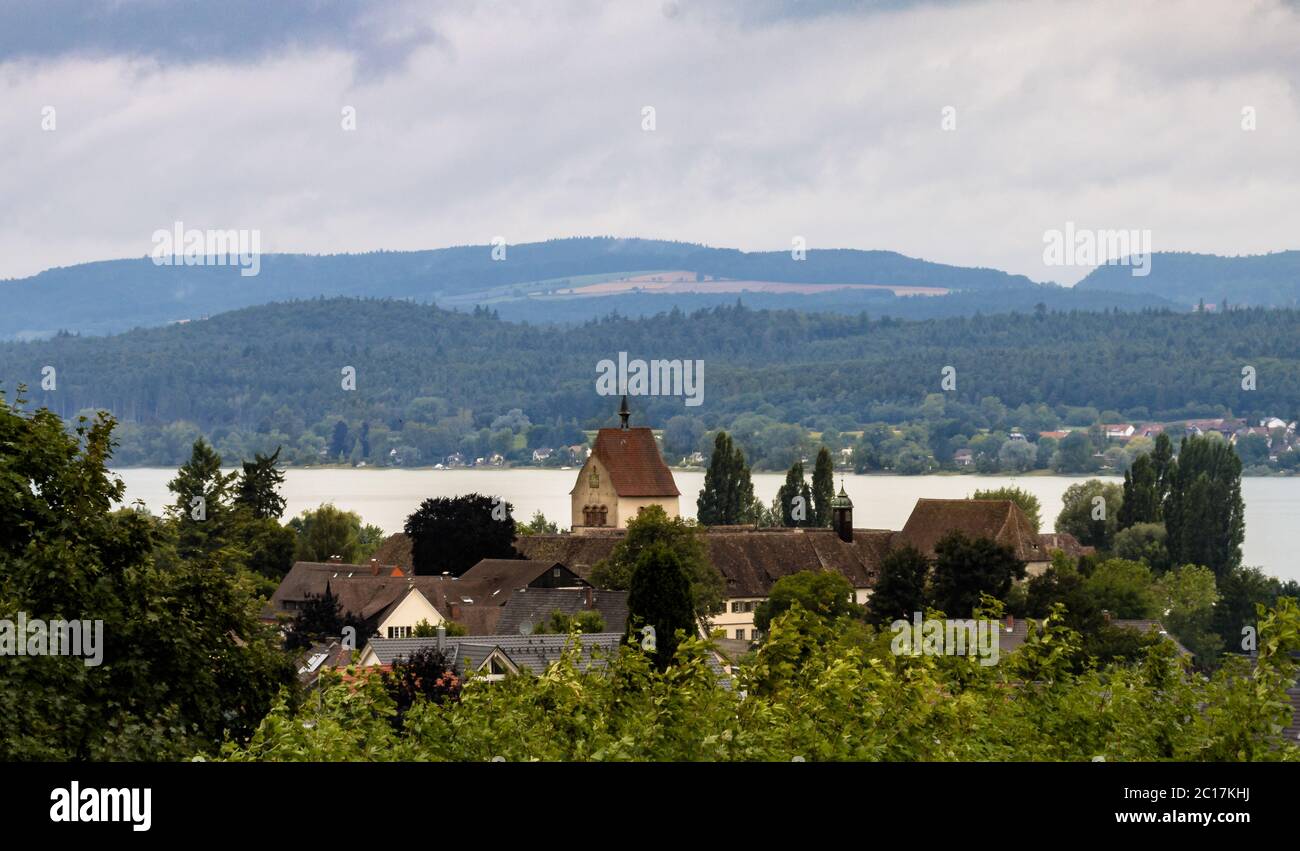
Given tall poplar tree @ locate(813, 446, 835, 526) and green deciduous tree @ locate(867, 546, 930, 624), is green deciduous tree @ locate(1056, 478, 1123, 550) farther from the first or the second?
green deciduous tree @ locate(867, 546, 930, 624)

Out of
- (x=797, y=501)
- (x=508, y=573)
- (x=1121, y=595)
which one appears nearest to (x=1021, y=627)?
(x=1121, y=595)

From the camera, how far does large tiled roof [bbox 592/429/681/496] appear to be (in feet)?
344

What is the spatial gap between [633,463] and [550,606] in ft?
123

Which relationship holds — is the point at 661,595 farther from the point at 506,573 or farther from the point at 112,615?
the point at 112,615

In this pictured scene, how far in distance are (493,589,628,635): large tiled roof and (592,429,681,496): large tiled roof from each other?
108 feet

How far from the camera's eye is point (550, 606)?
6838 cm

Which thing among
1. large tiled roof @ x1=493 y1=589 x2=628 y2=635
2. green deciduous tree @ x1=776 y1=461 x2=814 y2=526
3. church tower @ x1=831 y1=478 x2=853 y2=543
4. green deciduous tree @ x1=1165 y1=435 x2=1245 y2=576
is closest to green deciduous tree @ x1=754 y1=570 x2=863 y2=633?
large tiled roof @ x1=493 y1=589 x2=628 y2=635

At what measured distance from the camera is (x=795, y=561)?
87188mm

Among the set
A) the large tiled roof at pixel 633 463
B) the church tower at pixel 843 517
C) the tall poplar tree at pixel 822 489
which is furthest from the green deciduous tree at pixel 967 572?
the large tiled roof at pixel 633 463
